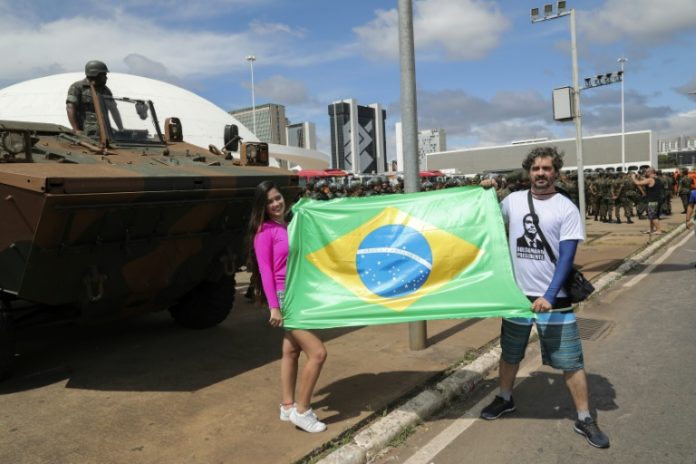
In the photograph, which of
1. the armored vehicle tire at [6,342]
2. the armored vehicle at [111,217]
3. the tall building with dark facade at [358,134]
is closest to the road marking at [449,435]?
the armored vehicle at [111,217]

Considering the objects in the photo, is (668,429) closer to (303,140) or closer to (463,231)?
(463,231)

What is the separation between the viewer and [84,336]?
640cm

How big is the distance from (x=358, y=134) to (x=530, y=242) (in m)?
91.4

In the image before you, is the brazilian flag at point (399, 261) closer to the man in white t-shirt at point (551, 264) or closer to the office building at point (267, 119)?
the man in white t-shirt at point (551, 264)

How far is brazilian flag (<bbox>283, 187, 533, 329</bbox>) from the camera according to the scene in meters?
3.55

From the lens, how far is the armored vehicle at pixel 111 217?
12.9 feet

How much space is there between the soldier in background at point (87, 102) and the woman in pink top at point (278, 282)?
312 centimetres

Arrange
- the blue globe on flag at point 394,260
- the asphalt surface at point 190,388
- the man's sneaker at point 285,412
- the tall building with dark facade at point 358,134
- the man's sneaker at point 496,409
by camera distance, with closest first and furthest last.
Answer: the asphalt surface at point 190,388 → the blue globe on flag at point 394,260 → the man's sneaker at point 285,412 → the man's sneaker at point 496,409 → the tall building with dark facade at point 358,134

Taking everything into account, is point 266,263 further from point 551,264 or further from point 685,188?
point 685,188

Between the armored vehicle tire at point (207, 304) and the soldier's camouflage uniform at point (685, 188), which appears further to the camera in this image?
the soldier's camouflage uniform at point (685, 188)

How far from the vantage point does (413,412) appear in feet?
13.0

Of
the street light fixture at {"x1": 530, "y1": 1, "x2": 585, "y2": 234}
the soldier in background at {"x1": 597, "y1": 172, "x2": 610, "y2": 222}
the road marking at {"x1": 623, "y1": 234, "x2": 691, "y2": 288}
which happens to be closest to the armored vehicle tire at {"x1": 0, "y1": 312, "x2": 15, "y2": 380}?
the road marking at {"x1": 623, "y1": 234, "x2": 691, "y2": 288}

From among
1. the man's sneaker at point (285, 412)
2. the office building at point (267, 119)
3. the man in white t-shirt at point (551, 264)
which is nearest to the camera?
the man in white t-shirt at point (551, 264)

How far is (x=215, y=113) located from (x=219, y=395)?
45074 mm
